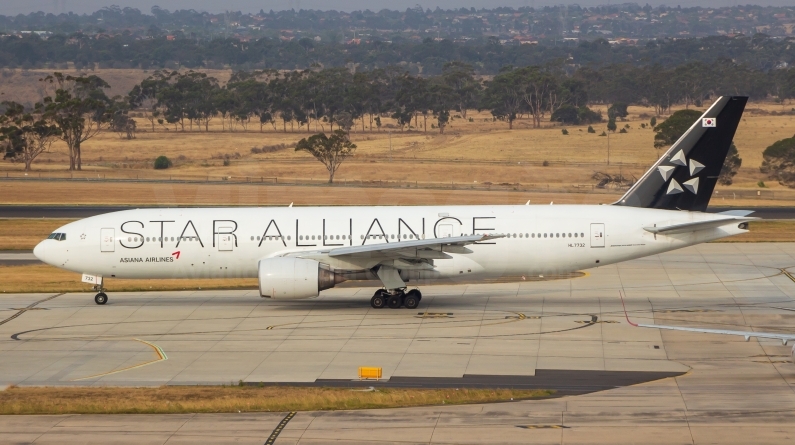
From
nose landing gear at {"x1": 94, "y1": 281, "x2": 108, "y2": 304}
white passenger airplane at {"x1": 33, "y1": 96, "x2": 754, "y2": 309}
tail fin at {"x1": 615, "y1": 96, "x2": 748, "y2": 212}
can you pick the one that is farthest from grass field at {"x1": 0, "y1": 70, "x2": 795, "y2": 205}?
tail fin at {"x1": 615, "y1": 96, "x2": 748, "y2": 212}

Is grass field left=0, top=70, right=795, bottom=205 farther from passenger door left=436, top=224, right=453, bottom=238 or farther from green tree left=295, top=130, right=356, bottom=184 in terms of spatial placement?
passenger door left=436, top=224, right=453, bottom=238

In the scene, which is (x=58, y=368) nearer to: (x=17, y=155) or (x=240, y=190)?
(x=240, y=190)

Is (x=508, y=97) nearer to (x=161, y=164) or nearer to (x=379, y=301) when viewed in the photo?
(x=161, y=164)

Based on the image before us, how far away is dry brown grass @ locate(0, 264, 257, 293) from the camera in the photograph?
45719mm

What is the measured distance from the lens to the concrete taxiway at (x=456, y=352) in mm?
23828

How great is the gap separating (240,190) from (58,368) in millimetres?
58263

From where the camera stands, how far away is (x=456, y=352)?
3183 cm

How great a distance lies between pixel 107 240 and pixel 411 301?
12690mm

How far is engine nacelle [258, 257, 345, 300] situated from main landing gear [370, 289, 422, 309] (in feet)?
9.08

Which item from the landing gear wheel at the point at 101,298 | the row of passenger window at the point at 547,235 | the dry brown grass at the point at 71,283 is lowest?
the dry brown grass at the point at 71,283

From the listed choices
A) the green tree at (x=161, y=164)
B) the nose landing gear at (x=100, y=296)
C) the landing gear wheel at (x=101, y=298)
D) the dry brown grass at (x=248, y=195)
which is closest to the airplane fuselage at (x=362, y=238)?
the nose landing gear at (x=100, y=296)

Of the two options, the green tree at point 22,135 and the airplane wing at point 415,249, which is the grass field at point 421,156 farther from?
the airplane wing at point 415,249

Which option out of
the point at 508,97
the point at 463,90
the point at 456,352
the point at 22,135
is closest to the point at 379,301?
the point at 456,352

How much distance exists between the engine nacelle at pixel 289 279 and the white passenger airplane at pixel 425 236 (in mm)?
118
